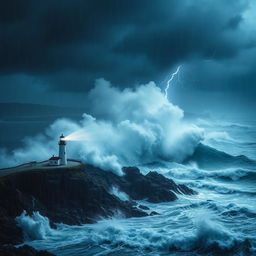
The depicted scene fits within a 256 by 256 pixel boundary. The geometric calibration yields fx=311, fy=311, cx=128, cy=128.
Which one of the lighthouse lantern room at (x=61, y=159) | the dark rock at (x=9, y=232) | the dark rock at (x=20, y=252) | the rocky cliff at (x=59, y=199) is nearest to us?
the dark rock at (x=20, y=252)

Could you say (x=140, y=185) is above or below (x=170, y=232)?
above

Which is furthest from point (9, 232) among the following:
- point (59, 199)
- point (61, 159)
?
point (61, 159)

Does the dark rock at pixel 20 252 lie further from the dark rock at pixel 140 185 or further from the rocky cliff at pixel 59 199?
the dark rock at pixel 140 185

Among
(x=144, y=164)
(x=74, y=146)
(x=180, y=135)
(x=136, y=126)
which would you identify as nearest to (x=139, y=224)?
(x=74, y=146)

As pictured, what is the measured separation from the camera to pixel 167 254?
46.6ft

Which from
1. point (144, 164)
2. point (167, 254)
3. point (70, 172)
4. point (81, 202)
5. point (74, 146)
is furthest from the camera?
point (144, 164)

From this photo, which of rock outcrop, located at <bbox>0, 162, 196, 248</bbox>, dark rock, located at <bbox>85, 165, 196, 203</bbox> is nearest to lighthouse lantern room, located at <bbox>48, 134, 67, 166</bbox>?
rock outcrop, located at <bbox>0, 162, 196, 248</bbox>

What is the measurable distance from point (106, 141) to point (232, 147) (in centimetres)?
2786

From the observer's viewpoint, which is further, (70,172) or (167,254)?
(70,172)

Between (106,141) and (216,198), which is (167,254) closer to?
(216,198)

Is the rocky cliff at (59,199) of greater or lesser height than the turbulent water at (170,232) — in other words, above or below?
above

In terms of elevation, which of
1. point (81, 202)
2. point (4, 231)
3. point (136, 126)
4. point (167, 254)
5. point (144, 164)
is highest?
point (136, 126)

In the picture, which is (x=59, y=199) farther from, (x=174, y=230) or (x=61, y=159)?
(x=174, y=230)

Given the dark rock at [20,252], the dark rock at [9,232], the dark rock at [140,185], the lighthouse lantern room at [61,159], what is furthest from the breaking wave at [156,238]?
the lighthouse lantern room at [61,159]
